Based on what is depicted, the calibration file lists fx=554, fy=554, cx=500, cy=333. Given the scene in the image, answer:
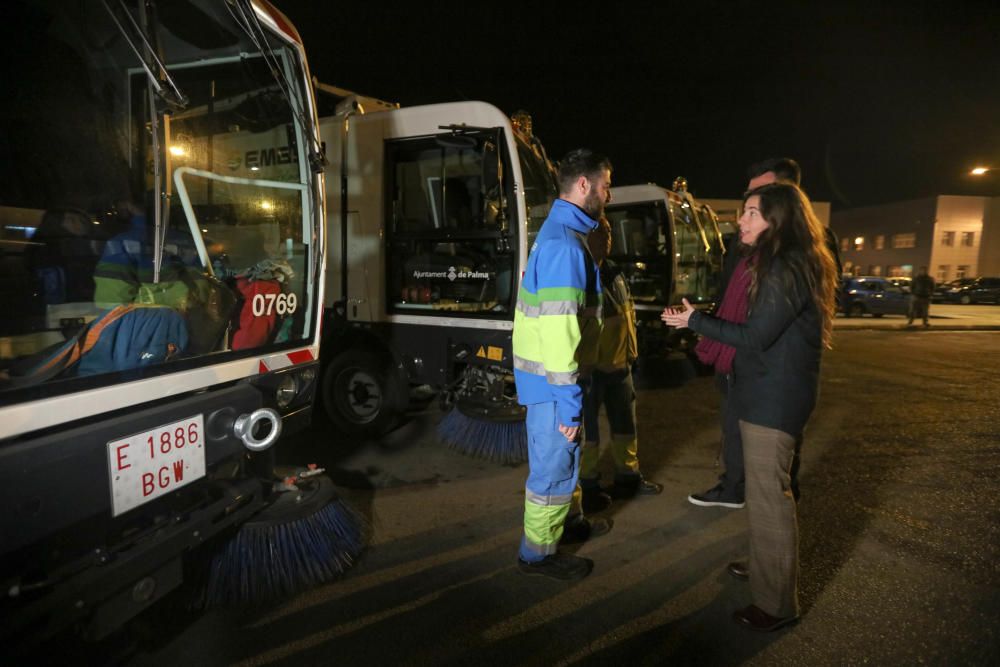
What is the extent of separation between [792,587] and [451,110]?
3644mm

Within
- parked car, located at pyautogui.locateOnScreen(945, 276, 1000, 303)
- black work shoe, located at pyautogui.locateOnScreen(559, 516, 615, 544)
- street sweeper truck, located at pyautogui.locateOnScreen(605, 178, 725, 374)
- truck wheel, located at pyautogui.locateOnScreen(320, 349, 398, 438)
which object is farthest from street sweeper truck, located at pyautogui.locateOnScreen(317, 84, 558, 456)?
parked car, located at pyautogui.locateOnScreen(945, 276, 1000, 303)

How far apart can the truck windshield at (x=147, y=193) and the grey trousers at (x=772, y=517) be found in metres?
2.11

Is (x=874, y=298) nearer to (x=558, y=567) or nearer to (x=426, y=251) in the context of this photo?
(x=426, y=251)

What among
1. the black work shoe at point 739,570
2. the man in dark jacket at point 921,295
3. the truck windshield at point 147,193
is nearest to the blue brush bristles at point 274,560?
the truck windshield at point 147,193

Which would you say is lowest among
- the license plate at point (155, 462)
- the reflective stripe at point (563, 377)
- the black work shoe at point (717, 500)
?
the black work shoe at point (717, 500)

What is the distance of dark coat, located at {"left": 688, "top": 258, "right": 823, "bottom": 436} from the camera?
212 cm

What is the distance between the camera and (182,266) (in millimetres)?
2262

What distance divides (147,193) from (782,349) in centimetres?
281

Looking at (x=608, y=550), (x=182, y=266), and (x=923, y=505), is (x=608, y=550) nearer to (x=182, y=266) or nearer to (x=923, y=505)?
(x=923, y=505)

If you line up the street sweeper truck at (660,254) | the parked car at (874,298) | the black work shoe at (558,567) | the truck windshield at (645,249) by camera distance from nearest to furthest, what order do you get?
1. the black work shoe at (558,567)
2. the street sweeper truck at (660,254)
3. the truck windshield at (645,249)
4. the parked car at (874,298)

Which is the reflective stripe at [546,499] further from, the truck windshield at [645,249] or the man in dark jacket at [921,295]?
the man in dark jacket at [921,295]

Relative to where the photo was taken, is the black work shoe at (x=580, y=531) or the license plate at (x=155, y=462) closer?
the license plate at (x=155, y=462)

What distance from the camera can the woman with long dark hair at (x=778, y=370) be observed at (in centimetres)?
214

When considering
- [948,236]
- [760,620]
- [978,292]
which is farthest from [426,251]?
[948,236]
